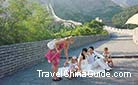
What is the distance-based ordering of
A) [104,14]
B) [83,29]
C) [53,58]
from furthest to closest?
[104,14] < [83,29] < [53,58]

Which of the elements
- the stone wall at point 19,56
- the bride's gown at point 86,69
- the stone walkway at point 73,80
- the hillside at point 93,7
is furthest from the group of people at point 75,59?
the hillside at point 93,7

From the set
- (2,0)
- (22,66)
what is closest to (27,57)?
(22,66)

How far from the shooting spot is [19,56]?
12.3m

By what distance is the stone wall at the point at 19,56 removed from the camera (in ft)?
36.3

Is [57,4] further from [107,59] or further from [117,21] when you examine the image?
[107,59]

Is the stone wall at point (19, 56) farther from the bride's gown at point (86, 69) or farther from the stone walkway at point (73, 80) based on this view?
the bride's gown at point (86, 69)

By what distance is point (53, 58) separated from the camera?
9.70 m

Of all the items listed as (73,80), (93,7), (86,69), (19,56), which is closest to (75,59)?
(86,69)

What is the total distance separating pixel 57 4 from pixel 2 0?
97.4 meters

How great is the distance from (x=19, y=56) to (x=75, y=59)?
2745 millimetres

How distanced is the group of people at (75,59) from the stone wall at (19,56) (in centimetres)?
178

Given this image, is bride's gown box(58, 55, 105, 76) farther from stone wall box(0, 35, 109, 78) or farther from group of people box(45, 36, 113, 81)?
stone wall box(0, 35, 109, 78)

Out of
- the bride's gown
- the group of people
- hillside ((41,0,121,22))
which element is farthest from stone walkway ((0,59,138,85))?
hillside ((41,0,121,22))

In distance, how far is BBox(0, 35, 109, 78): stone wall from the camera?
11.1 m
